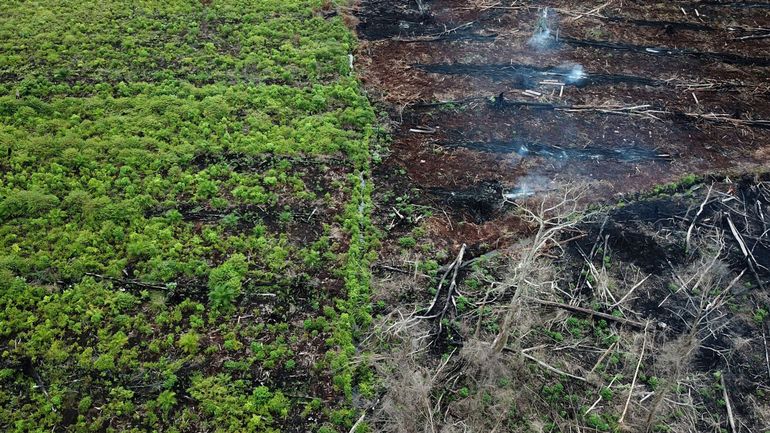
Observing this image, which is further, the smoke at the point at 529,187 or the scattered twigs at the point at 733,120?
the scattered twigs at the point at 733,120

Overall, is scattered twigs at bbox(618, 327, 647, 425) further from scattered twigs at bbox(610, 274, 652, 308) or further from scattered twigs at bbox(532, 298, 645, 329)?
scattered twigs at bbox(610, 274, 652, 308)

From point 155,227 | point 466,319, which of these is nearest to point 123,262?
point 155,227

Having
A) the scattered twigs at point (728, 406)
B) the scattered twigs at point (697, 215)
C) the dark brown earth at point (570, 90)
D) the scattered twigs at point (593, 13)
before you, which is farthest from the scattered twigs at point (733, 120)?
the scattered twigs at point (728, 406)

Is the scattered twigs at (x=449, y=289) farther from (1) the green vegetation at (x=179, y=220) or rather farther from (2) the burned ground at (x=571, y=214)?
(1) the green vegetation at (x=179, y=220)

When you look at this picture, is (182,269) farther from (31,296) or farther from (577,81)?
(577,81)

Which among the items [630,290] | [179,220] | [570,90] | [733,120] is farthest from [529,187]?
[179,220]

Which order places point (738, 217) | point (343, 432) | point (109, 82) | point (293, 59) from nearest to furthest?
point (343, 432)
point (738, 217)
point (109, 82)
point (293, 59)

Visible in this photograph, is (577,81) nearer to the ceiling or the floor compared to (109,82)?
nearer to the floor

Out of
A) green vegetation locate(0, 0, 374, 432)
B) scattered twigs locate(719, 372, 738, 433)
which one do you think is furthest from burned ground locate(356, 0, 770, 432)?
green vegetation locate(0, 0, 374, 432)
